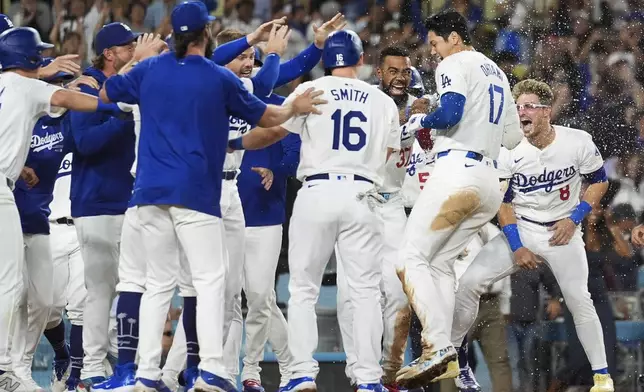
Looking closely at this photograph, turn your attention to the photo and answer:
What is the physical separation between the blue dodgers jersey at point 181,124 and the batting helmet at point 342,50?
0.82 metres

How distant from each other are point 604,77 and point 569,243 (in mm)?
3959

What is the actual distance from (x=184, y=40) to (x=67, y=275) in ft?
8.72

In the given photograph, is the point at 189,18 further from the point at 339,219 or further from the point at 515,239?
the point at 515,239

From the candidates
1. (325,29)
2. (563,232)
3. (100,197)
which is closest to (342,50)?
(325,29)

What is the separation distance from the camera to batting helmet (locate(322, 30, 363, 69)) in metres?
7.07

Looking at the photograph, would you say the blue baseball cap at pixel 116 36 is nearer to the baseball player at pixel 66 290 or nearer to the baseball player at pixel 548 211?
the baseball player at pixel 66 290

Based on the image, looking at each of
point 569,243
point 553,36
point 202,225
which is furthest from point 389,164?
point 553,36

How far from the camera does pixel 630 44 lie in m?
12.3

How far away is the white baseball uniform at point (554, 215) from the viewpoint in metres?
8.32

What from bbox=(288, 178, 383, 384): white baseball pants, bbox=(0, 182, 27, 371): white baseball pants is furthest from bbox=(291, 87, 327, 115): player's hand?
bbox=(0, 182, 27, 371): white baseball pants

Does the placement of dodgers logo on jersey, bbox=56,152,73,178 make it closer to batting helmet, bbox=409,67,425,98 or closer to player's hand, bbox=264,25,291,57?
player's hand, bbox=264,25,291,57

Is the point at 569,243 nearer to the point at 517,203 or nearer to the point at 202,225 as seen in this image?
the point at 517,203

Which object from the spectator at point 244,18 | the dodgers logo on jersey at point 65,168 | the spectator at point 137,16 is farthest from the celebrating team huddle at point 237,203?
the spectator at point 137,16

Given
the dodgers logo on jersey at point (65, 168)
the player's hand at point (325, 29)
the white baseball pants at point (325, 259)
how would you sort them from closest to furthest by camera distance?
the white baseball pants at point (325, 259) → the player's hand at point (325, 29) → the dodgers logo on jersey at point (65, 168)
